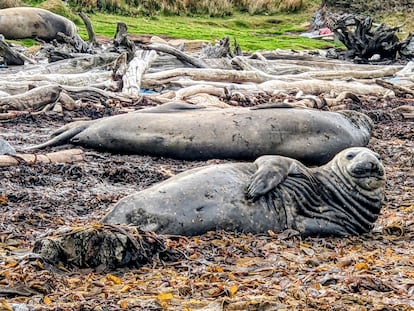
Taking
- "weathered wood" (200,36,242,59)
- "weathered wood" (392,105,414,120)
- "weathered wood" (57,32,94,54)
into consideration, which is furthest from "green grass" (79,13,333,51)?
"weathered wood" (392,105,414,120)

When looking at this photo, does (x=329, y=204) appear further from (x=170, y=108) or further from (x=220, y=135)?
(x=170, y=108)

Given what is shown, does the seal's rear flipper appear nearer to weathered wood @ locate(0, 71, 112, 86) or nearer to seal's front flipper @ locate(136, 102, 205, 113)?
seal's front flipper @ locate(136, 102, 205, 113)

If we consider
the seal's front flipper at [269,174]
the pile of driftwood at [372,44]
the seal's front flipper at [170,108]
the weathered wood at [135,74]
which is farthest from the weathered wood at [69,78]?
the pile of driftwood at [372,44]

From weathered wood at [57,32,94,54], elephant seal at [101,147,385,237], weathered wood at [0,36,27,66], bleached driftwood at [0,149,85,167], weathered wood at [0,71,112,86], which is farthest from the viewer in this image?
weathered wood at [57,32,94,54]

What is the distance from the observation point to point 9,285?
364 centimetres

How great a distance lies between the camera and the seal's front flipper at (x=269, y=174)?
5.42 m

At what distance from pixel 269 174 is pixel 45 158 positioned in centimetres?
243

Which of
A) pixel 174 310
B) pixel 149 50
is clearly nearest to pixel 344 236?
pixel 174 310

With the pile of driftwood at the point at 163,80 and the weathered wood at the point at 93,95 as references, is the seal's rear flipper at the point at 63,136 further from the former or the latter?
the weathered wood at the point at 93,95

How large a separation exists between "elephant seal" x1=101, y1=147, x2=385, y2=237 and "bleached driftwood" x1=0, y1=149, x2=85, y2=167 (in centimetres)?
190

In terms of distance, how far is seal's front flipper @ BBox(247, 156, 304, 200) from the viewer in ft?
17.8

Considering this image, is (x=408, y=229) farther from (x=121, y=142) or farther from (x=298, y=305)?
(x=121, y=142)

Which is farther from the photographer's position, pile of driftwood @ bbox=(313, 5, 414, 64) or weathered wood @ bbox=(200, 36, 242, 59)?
pile of driftwood @ bbox=(313, 5, 414, 64)

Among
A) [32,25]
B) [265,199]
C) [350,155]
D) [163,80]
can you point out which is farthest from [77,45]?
[265,199]
